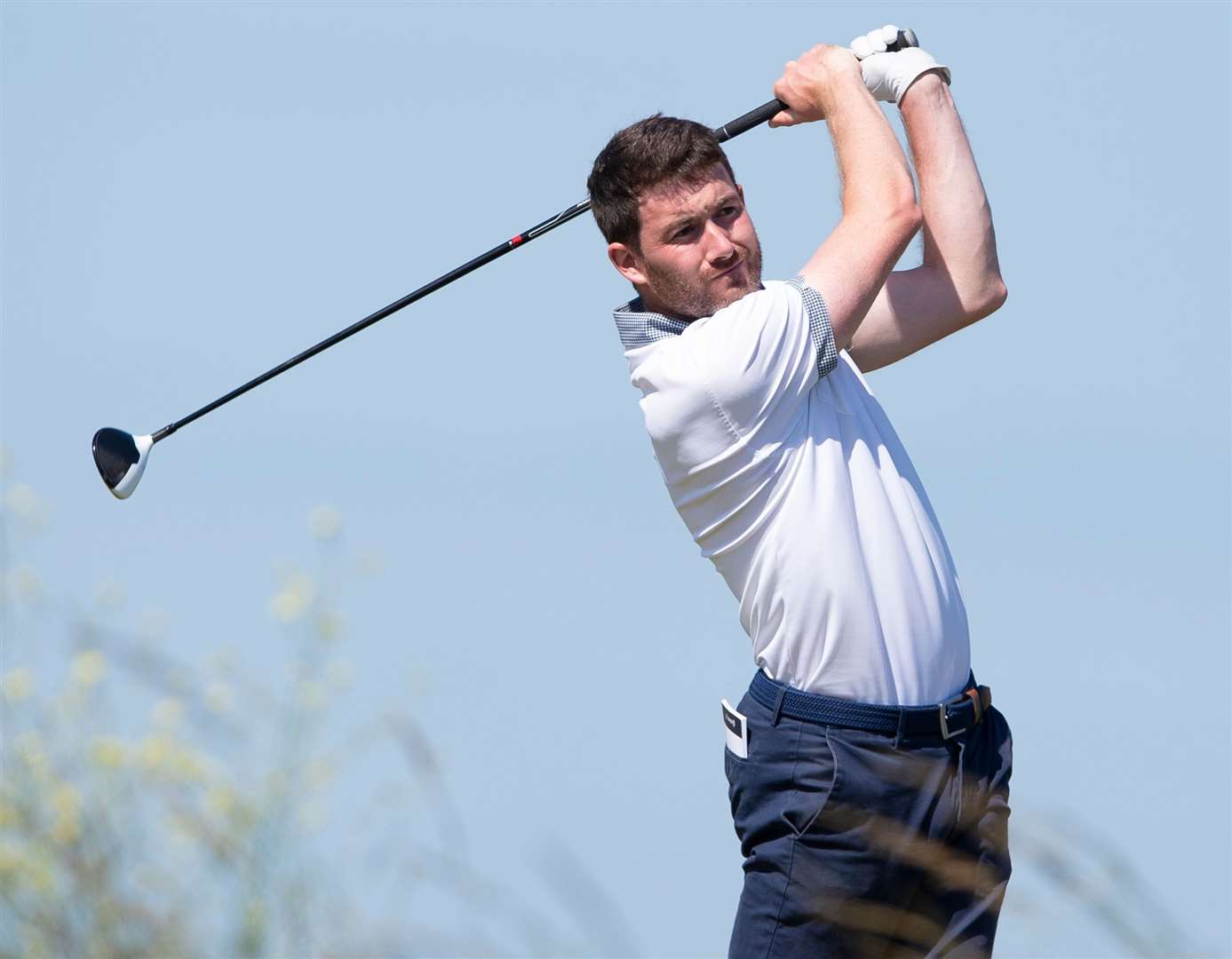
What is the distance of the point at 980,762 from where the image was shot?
302 cm

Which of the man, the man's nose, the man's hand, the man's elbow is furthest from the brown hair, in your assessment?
the man's elbow

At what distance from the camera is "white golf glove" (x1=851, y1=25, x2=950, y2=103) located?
3.50 metres

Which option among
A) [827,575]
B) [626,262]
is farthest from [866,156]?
[827,575]

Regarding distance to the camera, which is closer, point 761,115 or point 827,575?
point 827,575

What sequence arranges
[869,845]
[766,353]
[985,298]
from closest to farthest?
[869,845]
[766,353]
[985,298]

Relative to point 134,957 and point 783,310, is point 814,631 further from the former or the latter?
point 134,957

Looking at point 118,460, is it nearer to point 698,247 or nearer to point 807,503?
point 698,247

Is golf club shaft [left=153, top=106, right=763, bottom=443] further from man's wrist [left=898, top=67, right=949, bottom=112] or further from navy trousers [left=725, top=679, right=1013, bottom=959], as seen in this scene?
navy trousers [left=725, top=679, right=1013, bottom=959]

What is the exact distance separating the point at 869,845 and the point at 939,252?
1289mm

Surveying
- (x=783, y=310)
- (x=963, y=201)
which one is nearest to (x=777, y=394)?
(x=783, y=310)

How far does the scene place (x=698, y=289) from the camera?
129 inches

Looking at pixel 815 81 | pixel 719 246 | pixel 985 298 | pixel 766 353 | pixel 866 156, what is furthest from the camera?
pixel 985 298

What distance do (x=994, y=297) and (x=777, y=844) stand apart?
1.29 meters

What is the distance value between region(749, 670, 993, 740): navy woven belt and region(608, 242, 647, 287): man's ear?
2.98 feet
